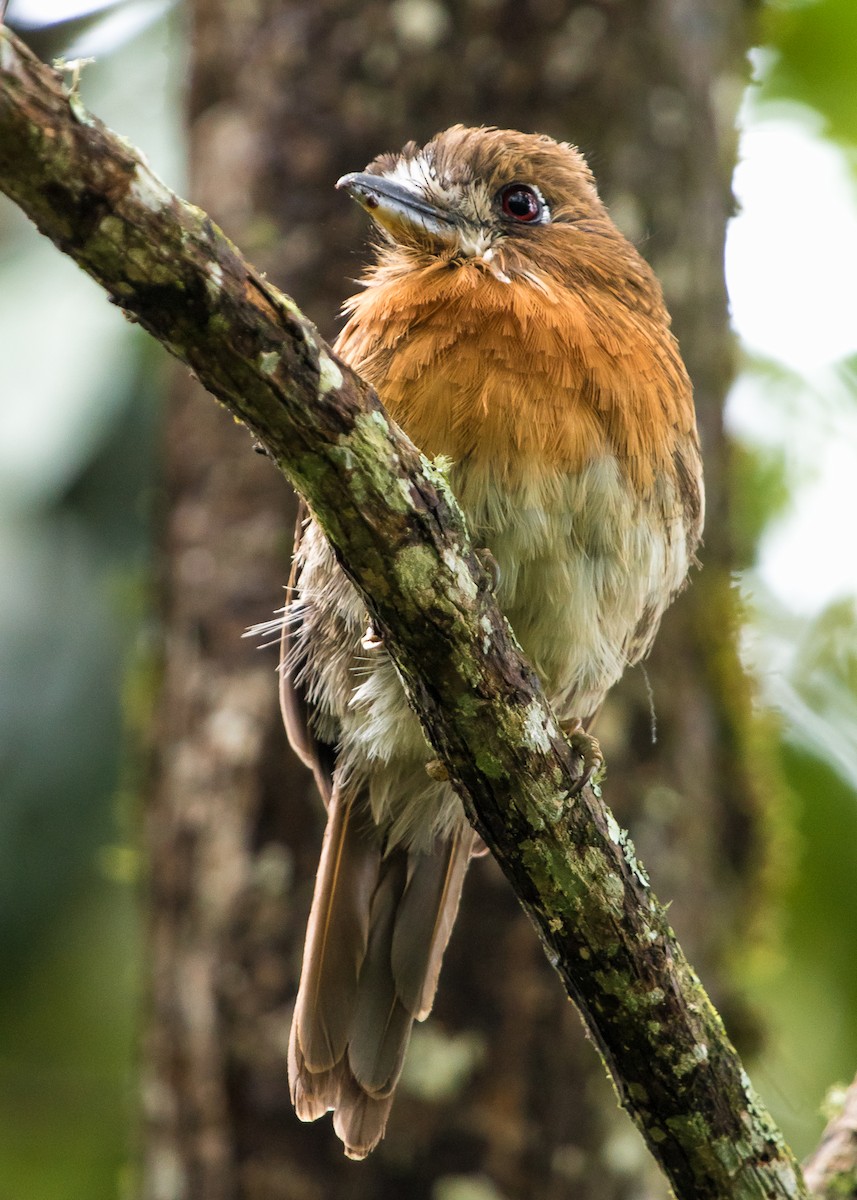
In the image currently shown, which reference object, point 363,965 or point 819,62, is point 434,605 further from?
point 819,62

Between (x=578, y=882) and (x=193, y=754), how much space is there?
189 cm

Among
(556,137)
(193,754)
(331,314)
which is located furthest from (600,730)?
(556,137)

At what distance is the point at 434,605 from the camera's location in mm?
1884

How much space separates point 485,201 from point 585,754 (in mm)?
1223

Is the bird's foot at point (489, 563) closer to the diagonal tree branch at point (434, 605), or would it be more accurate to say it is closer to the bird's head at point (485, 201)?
the diagonal tree branch at point (434, 605)

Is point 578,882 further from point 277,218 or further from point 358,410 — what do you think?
point 277,218

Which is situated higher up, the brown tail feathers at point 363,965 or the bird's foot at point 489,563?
the bird's foot at point 489,563

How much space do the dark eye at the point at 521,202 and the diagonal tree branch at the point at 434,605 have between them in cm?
125

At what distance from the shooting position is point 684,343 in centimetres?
404

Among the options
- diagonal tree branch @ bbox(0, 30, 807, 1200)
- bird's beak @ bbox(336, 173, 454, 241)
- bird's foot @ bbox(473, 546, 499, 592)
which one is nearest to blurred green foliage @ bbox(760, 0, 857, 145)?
bird's beak @ bbox(336, 173, 454, 241)

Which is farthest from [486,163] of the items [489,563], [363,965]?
[363,965]

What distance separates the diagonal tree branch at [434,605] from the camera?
5.04ft

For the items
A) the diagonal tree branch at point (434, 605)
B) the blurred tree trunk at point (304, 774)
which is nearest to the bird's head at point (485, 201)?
the blurred tree trunk at point (304, 774)

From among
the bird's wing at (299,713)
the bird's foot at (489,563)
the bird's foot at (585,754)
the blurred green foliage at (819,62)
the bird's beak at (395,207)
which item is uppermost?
the blurred green foliage at (819,62)
